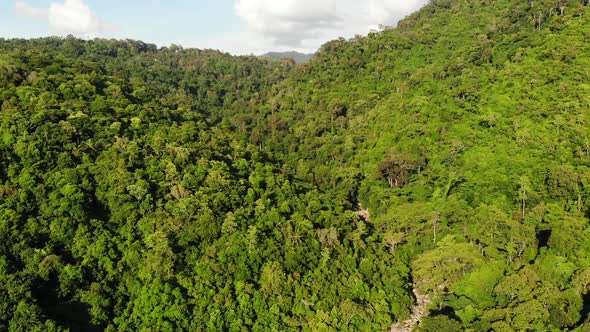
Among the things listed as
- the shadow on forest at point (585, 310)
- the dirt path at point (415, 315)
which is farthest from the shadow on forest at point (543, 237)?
the dirt path at point (415, 315)

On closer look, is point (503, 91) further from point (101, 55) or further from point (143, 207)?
point (101, 55)

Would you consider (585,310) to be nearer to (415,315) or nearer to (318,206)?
(415,315)

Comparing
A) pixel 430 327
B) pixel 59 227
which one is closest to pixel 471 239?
pixel 430 327

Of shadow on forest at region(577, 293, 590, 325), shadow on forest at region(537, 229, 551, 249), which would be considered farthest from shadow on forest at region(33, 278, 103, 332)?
shadow on forest at region(537, 229, 551, 249)

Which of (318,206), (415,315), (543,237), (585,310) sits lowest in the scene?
(415,315)

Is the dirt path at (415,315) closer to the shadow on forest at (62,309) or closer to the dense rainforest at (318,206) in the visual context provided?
the dense rainforest at (318,206)

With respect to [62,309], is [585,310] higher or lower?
lower

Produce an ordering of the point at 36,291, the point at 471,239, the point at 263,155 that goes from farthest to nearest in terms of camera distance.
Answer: the point at 263,155 < the point at 471,239 < the point at 36,291

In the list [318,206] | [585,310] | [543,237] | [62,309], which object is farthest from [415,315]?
[62,309]
